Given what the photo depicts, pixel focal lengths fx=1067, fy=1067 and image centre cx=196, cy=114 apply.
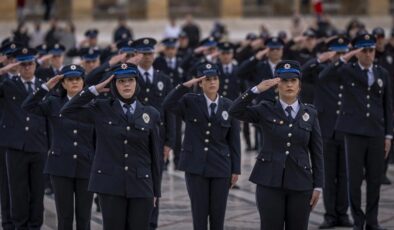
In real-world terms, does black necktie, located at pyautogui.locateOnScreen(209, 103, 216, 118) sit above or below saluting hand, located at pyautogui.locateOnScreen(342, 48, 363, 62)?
below

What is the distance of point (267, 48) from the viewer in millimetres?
16609

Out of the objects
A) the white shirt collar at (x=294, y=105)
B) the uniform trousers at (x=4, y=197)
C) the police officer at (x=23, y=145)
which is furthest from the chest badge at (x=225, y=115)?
the uniform trousers at (x=4, y=197)

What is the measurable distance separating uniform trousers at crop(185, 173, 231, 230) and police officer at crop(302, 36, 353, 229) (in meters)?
2.31

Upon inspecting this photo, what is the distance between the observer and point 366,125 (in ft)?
40.9

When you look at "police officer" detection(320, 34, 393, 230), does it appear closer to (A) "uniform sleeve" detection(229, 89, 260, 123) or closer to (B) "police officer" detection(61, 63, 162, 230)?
(A) "uniform sleeve" detection(229, 89, 260, 123)

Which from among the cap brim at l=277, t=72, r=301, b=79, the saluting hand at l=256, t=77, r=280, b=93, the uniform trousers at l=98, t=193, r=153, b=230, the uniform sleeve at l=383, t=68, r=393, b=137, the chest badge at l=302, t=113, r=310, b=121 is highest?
the cap brim at l=277, t=72, r=301, b=79

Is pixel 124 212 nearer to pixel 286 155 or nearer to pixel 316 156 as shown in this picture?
pixel 286 155

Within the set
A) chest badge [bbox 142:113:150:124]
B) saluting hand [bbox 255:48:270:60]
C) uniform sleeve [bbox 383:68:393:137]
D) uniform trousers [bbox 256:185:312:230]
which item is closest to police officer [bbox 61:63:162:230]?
chest badge [bbox 142:113:150:124]

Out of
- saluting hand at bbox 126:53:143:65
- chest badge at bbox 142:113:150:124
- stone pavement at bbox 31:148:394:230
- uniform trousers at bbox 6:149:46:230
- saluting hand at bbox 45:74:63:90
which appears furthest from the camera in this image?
stone pavement at bbox 31:148:394:230

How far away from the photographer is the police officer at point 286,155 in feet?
32.2

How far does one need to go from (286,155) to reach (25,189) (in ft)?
12.8

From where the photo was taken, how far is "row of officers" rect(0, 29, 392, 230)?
9836mm

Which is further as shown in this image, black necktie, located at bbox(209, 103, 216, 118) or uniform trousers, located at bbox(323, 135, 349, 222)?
uniform trousers, located at bbox(323, 135, 349, 222)

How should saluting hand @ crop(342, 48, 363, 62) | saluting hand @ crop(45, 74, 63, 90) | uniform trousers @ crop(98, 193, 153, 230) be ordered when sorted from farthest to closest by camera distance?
saluting hand @ crop(342, 48, 363, 62) → saluting hand @ crop(45, 74, 63, 90) → uniform trousers @ crop(98, 193, 153, 230)
